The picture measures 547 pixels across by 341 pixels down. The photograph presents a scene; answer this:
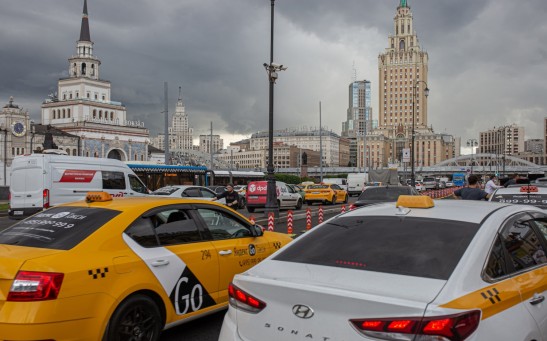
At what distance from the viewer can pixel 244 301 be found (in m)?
3.15

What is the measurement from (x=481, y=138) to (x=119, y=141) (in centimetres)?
11495

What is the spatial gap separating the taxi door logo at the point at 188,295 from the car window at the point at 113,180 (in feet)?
49.7

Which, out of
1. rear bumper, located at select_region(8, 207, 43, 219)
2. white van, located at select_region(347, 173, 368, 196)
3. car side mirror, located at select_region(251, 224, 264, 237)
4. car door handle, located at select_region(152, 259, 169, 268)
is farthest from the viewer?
white van, located at select_region(347, 173, 368, 196)

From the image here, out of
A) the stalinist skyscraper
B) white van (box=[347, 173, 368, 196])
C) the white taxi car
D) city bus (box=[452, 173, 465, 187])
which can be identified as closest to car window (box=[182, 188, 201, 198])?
the white taxi car

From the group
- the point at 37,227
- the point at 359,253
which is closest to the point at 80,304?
the point at 37,227

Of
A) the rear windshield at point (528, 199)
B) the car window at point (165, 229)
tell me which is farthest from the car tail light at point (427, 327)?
the rear windshield at point (528, 199)

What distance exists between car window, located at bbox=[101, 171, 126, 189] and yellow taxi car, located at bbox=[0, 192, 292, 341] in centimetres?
1453

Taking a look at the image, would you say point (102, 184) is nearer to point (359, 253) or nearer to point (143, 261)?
point (143, 261)

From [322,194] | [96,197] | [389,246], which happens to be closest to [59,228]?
[96,197]

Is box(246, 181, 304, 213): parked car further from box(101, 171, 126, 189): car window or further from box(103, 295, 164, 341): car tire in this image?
box(103, 295, 164, 341): car tire

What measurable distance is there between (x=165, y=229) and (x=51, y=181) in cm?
1458

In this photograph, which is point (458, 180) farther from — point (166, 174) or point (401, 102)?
point (401, 102)

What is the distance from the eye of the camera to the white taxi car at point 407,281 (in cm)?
259

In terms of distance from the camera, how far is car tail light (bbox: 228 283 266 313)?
3.05 meters
